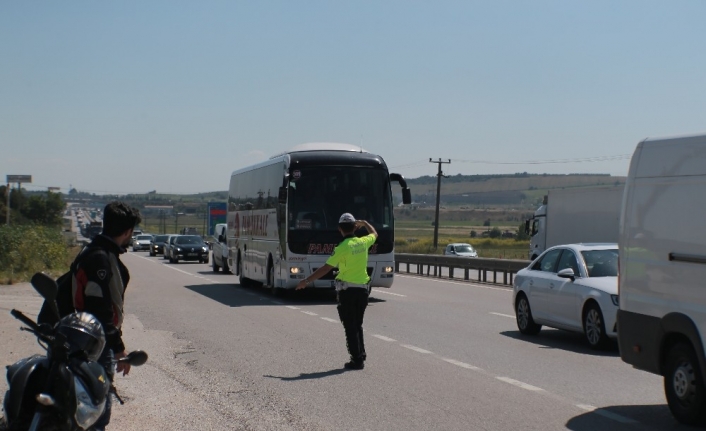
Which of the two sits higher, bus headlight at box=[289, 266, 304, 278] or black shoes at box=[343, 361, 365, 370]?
bus headlight at box=[289, 266, 304, 278]

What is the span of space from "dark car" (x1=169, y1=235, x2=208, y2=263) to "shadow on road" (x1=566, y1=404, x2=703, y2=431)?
144ft

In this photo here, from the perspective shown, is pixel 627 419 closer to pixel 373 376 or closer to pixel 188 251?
pixel 373 376

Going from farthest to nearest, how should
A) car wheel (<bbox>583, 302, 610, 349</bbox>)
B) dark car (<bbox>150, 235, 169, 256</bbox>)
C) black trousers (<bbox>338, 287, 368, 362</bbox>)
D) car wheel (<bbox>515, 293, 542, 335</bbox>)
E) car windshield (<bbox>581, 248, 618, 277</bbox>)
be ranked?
dark car (<bbox>150, 235, 169, 256</bbox>)
car wheel (<bbox>515, 293, 542, 335</bbox>)
car windshield (<bbox>581, 248, 618, 277</bbox>)
car wheel (<bbox>583, 302, 610, 349</bbox>)
black trousers (<bbox>338, 287, 368, 362</bbox>)

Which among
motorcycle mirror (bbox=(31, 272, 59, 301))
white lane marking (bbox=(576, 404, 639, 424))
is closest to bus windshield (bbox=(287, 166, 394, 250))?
white lane marking (bbox=(576, 404, 639, 424))

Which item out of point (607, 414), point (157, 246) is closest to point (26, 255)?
point (607, 414)

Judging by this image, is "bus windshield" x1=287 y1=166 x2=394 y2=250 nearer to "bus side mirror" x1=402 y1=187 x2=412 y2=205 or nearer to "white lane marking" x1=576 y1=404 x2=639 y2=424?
"bus side mirror" x1=402 y1=187 x2=412 y2=205

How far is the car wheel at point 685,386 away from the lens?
807cm

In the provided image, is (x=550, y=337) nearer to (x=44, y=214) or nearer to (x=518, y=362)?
(x=518, y=362)

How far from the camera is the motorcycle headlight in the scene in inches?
199

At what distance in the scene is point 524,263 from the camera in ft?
99.8

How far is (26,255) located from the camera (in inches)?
1334

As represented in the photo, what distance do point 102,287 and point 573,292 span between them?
9805mm

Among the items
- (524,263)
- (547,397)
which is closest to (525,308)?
(547,397)

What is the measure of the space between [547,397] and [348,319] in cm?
288
